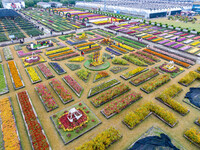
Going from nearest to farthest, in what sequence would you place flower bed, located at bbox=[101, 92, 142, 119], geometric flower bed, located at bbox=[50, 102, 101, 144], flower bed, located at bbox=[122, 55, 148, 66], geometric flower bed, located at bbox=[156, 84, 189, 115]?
geometric flower bed, located at bbox=[50, 102, 101, 144] < flower bed, located at bbox=[101, 92, 142, 119] < geometric flower bed, located at bbox=[156, 84, 189, 115] < flower bed, located at bbox=[122, 55, 148, 66]

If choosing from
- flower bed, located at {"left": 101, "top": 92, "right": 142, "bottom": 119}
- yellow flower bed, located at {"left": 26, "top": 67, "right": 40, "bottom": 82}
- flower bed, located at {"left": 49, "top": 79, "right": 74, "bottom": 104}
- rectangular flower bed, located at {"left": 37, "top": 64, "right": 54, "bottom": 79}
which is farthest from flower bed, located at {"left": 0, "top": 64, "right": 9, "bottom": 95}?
flower bed, located at {"left": 101, "top": 92, "right": 142, "bottom": 119}

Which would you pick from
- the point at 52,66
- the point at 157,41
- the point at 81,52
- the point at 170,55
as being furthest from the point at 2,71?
the point at 157,41

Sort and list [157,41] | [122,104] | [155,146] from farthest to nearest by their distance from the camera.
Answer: [157,41] → [122,104] → [155,146]

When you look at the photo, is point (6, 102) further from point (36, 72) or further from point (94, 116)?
point (94, 116)

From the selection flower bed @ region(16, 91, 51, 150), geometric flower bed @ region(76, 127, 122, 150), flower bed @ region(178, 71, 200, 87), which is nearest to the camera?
geometric flower bed @ region(76, 127, 122, 150)

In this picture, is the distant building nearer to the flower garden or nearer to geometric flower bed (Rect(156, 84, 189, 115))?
the flower garden

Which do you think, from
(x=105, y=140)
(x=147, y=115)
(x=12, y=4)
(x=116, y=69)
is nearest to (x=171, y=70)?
(x=116, y=69)

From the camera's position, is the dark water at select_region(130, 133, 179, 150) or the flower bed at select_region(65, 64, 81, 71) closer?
the dark water at select_region(130, 133, 179, 150)
